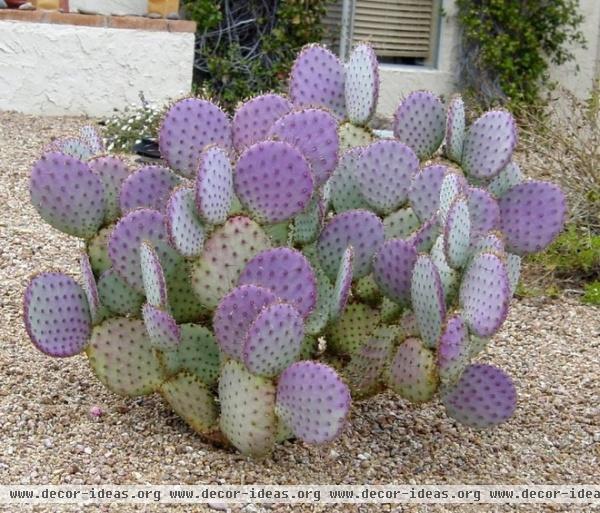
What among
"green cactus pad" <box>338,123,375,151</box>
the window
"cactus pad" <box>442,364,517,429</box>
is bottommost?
"cactus pad" <box>442,364,517,429</box>

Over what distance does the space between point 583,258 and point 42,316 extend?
290 centimetres

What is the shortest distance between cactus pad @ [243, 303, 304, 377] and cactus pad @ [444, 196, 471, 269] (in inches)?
16.8

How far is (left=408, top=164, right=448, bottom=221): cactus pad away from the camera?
2.96 meters

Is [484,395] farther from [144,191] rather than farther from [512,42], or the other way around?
[512,42]

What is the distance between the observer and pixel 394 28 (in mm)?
8852

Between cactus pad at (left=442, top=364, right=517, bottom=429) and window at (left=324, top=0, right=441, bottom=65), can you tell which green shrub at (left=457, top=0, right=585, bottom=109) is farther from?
cactus pad at (left=442, top=364, right=517, bottom=429)

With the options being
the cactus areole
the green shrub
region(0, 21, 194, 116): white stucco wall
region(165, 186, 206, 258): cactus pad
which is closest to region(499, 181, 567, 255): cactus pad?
the cactus areole

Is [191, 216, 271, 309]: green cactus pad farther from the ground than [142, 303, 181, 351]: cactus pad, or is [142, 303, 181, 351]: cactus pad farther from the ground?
[191, 216, 271, 309]: green cactus pad

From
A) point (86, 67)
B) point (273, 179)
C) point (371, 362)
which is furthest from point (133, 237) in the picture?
point (86, 67)

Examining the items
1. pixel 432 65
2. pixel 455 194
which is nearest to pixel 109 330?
pixel 455 194

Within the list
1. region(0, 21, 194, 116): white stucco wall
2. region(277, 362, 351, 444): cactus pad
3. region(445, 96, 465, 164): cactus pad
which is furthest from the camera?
region(0, 21, 194, 116): white stucco wall

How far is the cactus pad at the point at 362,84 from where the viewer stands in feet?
10.3

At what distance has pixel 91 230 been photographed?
296 centimetres

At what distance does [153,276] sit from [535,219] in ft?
3.79
